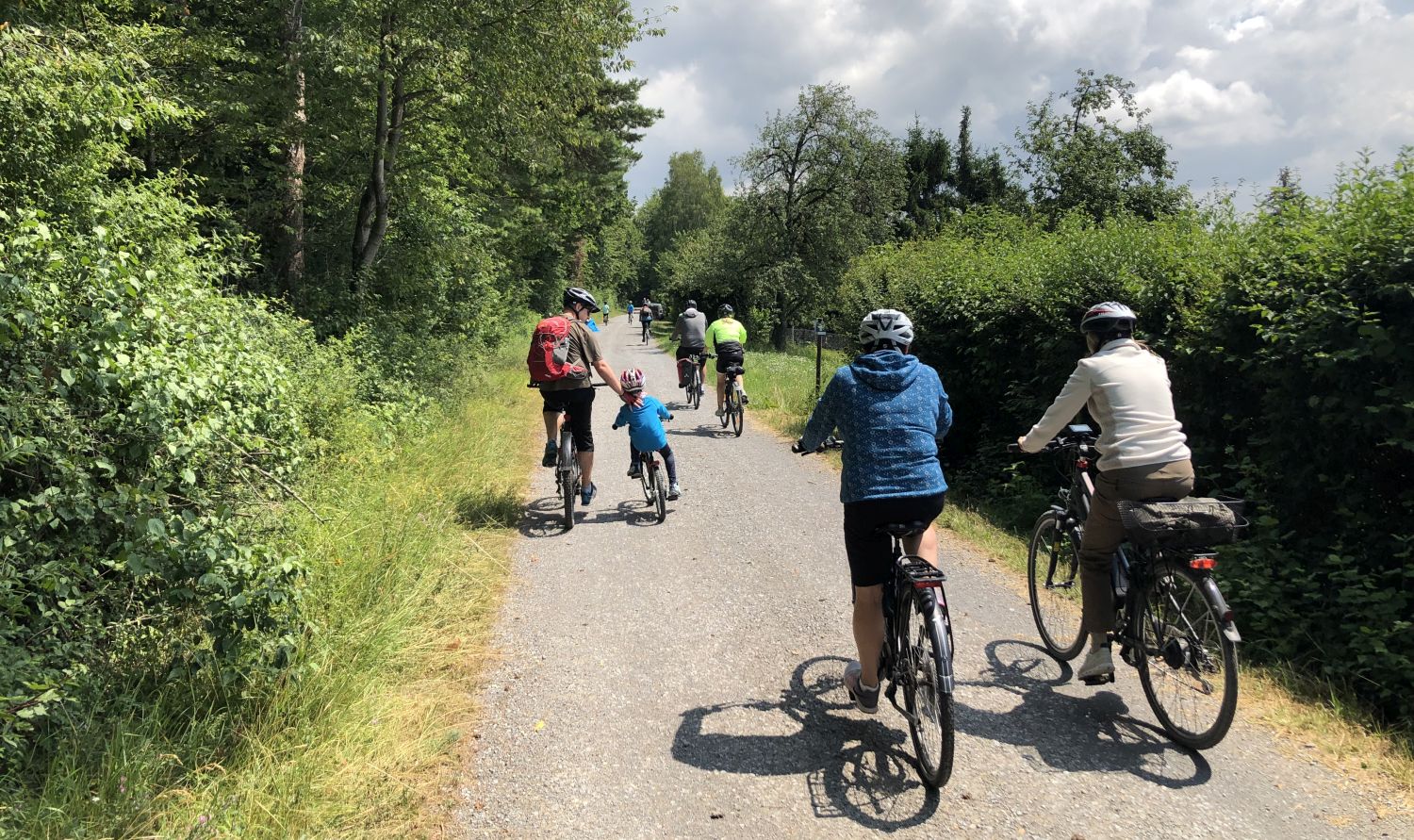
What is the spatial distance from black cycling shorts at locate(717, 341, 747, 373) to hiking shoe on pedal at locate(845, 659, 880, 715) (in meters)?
8.28

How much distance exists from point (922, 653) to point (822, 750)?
70 cm

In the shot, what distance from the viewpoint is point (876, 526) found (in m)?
3.30

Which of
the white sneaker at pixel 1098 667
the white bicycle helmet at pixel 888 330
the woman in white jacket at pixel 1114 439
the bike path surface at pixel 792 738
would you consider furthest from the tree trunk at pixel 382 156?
the white sneaker at pixel 1098 667

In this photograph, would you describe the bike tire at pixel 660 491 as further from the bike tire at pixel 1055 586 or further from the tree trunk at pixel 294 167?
the tree trunk at pixel 294 167

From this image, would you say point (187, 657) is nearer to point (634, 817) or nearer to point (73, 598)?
point (73, 598)

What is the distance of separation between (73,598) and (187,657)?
0.49m

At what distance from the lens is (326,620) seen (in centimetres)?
396

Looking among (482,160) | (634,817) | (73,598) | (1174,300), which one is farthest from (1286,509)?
(482,160)

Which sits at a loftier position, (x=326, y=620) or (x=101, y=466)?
(x=101, y=466)

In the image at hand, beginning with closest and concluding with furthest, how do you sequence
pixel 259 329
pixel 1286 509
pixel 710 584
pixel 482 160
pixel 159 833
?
pixel 159 833
pixel 1286 509
pixel 710 584
pixel 259 329
pixel 482 160

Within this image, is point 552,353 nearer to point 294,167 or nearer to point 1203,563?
point 1203,563

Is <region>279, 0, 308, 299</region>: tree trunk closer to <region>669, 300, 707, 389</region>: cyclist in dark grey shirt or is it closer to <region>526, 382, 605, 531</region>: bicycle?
<region>669, 300, 707, 389</region>: cyclist in dark grey shirt

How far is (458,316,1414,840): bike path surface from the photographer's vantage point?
115 inches

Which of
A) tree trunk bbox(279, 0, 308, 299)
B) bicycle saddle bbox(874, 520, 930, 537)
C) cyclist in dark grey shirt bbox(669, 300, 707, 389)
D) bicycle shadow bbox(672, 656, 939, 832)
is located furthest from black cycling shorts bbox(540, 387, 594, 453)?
tree trunk bbox(279, 0, 308, 299)
